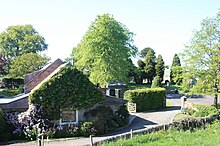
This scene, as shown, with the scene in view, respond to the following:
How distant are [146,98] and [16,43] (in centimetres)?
4026

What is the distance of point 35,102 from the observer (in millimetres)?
19672

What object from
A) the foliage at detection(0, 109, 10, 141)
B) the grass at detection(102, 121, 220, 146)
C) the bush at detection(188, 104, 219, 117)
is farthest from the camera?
the bush at detection(188, 104, 219, 117)

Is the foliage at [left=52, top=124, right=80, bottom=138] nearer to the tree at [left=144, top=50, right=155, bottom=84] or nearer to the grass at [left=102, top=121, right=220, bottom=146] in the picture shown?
the grass at [left=102, top=121, right=220, bottom=146]

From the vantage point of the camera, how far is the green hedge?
101 ft

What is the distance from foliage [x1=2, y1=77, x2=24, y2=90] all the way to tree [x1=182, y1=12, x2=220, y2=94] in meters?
33.9

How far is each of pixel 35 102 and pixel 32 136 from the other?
2388 millimetres

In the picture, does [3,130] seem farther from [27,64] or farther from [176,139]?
[27,64]

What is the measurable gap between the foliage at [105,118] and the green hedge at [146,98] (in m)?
7.59

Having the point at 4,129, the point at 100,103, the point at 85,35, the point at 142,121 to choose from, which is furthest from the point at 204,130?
the point at 85,35

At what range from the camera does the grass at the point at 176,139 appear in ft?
49.7

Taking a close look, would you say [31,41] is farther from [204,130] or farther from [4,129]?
[204,130]

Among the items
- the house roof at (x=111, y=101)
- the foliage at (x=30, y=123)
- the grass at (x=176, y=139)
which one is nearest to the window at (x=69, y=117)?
the foliage at (x=30, y=123)

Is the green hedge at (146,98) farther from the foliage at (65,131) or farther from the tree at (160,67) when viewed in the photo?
the tree at (160,67)

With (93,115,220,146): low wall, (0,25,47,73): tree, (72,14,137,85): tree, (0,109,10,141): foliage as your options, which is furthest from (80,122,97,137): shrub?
(0,25,47,73): tree
